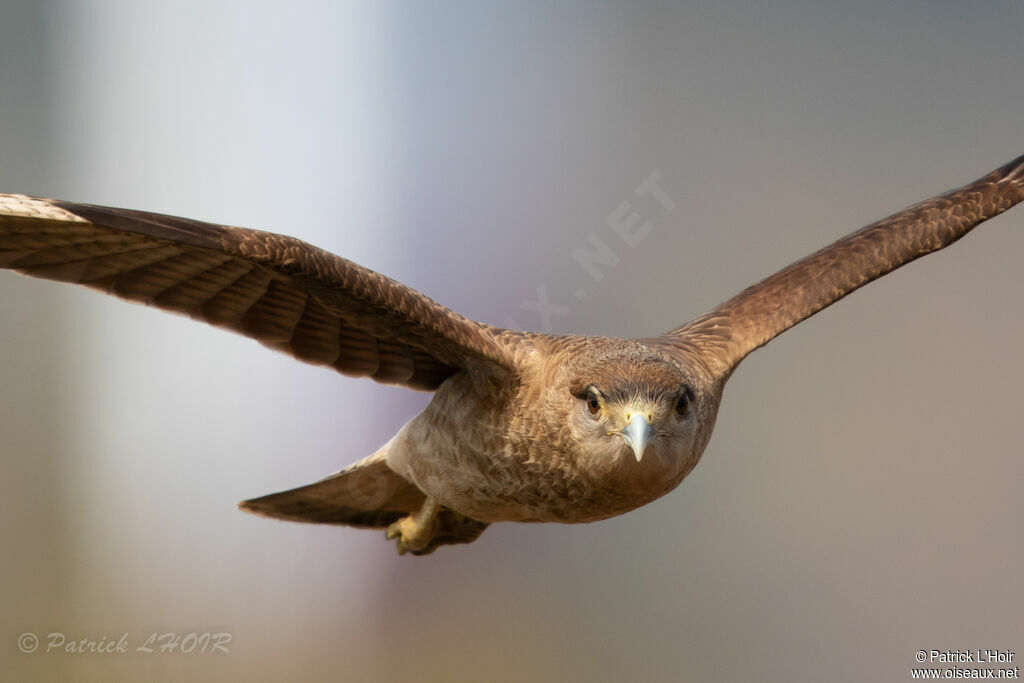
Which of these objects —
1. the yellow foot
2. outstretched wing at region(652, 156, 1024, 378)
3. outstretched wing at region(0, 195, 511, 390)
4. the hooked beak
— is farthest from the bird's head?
the yellow foot

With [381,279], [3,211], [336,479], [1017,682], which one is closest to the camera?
[3,211]

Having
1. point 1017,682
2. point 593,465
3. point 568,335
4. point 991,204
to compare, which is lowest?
point 1017,682

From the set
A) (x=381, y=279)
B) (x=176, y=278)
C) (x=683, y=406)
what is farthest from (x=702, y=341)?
(x=176, y=278)

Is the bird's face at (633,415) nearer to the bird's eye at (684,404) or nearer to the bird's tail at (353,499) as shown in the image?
the bird's eye at (684,404)

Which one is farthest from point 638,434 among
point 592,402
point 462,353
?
point 462,353

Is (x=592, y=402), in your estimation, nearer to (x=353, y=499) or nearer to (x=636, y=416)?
(x=636, y=416)

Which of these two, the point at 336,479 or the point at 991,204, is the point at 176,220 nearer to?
the point at 336,479

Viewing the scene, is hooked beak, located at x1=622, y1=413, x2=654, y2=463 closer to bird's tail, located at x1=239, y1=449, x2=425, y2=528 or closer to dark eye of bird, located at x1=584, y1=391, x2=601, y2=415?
dark eye of bird, located at x1=584, y1=391, x2=601, y2=415
